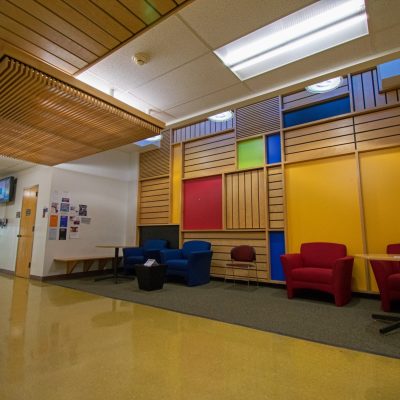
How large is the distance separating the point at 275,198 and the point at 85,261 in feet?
16.1

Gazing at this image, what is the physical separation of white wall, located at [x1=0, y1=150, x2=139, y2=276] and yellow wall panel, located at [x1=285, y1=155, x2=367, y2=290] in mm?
4526

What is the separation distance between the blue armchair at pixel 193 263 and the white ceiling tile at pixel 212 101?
2.75 metres

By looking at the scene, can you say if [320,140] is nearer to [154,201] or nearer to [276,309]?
[276,309]

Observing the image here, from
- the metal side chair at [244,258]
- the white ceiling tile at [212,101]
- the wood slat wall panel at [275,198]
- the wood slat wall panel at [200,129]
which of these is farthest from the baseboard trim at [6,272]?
the wood slat wall panel at [275,198]

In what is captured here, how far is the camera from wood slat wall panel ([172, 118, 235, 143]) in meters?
6.25

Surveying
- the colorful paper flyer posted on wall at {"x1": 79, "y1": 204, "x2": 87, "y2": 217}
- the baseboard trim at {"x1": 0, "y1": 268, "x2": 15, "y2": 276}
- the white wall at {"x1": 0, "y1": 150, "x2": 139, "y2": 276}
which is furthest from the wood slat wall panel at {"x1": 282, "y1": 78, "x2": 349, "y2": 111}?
the baseboard trim at {"x1": 0, "y1": 268, "x2": 15, "y2": 276}

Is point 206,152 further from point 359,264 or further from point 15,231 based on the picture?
point 15,231

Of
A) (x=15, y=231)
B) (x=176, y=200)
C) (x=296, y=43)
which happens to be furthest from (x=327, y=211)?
(x=15, y=231)

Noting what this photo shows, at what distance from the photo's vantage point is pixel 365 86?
15.3 feet

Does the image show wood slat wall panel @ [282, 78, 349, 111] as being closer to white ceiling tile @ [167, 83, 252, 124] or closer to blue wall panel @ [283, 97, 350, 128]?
blue wall panel @ [283, 97, 350, 128]

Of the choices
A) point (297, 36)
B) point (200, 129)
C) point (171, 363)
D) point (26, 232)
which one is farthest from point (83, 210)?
point (297, 36)

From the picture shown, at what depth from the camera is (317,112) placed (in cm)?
512

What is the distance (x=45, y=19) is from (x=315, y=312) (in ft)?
14.3

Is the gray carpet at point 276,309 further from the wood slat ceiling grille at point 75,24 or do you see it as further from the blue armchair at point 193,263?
the wood slat ceiling grille at point 75,24
